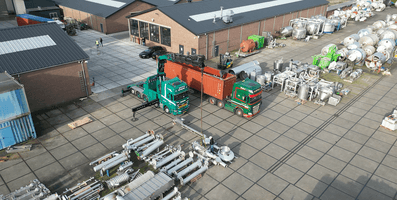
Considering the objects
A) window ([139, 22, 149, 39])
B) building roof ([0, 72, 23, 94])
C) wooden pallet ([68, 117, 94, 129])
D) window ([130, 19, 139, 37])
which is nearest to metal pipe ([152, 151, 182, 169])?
wooden pallet ([68, 117, 94, 129])

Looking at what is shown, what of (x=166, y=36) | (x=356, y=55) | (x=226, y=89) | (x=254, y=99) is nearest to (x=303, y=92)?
(x=254, y=99)

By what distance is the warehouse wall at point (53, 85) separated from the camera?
25.8 meters

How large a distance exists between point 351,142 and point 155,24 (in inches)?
1315

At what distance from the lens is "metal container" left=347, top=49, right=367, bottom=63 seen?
127 feet

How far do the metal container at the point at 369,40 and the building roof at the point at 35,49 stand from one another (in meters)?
42.9

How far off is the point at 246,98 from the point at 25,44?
22232 millimetres

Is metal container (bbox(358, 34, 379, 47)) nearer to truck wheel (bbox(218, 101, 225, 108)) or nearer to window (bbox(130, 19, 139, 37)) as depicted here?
truck wheel (bbox(218, 101, 225, 108))

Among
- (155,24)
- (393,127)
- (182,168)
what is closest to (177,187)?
(182,168)

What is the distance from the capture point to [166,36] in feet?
144

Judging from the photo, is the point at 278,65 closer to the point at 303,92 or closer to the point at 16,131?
the point at 303,92

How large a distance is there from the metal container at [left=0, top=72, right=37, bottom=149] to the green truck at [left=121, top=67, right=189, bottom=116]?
8.59m

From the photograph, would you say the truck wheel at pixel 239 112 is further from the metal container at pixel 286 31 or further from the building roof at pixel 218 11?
the metal container at pixel 286 31

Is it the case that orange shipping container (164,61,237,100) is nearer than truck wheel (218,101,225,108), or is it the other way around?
orange shipping container (164,61,237,100)

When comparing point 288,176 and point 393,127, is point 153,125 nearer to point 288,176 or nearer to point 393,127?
point 288,176
